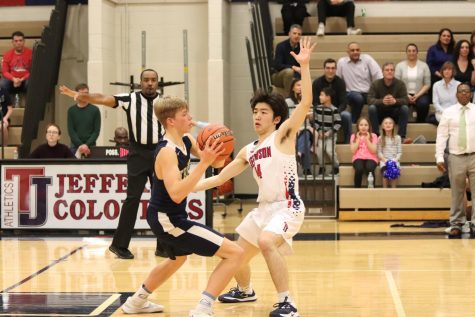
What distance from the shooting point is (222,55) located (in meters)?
15.2

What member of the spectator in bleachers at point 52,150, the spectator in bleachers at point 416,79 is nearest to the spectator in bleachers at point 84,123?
the spectator in bleachers at point 52,150

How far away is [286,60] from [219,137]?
320 inches

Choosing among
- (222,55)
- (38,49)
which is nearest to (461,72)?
(222,55)

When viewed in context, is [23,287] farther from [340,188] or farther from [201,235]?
[340,188]

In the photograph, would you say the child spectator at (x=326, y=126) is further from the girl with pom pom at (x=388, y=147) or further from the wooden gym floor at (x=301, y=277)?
the wooden gym floor at (x=301, y=277)

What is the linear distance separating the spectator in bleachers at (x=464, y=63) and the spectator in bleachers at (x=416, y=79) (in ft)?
1.54

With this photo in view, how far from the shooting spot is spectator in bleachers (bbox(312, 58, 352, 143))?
43.6 ft

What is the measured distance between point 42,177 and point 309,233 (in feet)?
11.0

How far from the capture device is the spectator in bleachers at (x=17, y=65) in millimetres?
14695

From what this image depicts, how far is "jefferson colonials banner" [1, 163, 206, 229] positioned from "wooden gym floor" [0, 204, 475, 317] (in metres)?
0.28

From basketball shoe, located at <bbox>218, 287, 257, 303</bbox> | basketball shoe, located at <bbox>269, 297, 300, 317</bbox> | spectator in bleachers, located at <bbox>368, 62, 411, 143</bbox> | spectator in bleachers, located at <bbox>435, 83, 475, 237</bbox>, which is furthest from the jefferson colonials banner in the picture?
basketball shoe, located at <bbox>269, 297, 300, 317</bbox>

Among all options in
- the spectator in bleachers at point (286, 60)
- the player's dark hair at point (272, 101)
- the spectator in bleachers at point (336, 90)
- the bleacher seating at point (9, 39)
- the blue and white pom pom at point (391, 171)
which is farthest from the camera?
the bleacher seating at point (9, 39)

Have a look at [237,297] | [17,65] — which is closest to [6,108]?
[17,65]

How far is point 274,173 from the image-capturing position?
6207 mm
